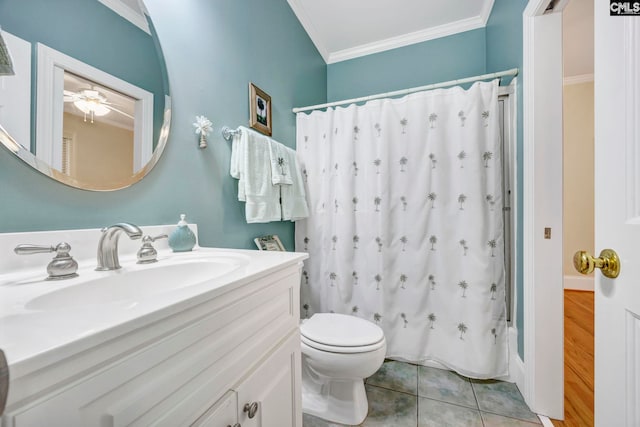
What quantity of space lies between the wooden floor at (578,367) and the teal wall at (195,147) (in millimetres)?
1769

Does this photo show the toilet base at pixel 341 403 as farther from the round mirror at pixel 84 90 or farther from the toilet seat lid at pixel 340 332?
the round mirror at pixel 84 90

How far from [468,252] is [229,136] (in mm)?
1467

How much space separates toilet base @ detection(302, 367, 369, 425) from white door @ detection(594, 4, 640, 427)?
0.86 m

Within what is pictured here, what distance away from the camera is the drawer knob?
1.98 ft

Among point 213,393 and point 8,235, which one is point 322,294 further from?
point 8,235

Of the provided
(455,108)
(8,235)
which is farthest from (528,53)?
(8,235)

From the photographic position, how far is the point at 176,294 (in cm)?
46

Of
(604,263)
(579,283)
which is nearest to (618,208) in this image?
(604,263)

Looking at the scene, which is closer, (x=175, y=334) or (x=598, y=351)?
(x=175, y=334)

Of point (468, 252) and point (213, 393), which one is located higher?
point (468, 252)

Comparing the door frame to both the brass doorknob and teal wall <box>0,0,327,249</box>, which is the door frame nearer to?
the brass doorknob

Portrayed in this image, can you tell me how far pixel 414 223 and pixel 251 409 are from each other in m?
1.34

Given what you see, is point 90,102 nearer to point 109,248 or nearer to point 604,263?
point 109,248

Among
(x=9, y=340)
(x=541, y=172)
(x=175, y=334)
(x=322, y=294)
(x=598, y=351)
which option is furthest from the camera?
(x=322, y=294)
